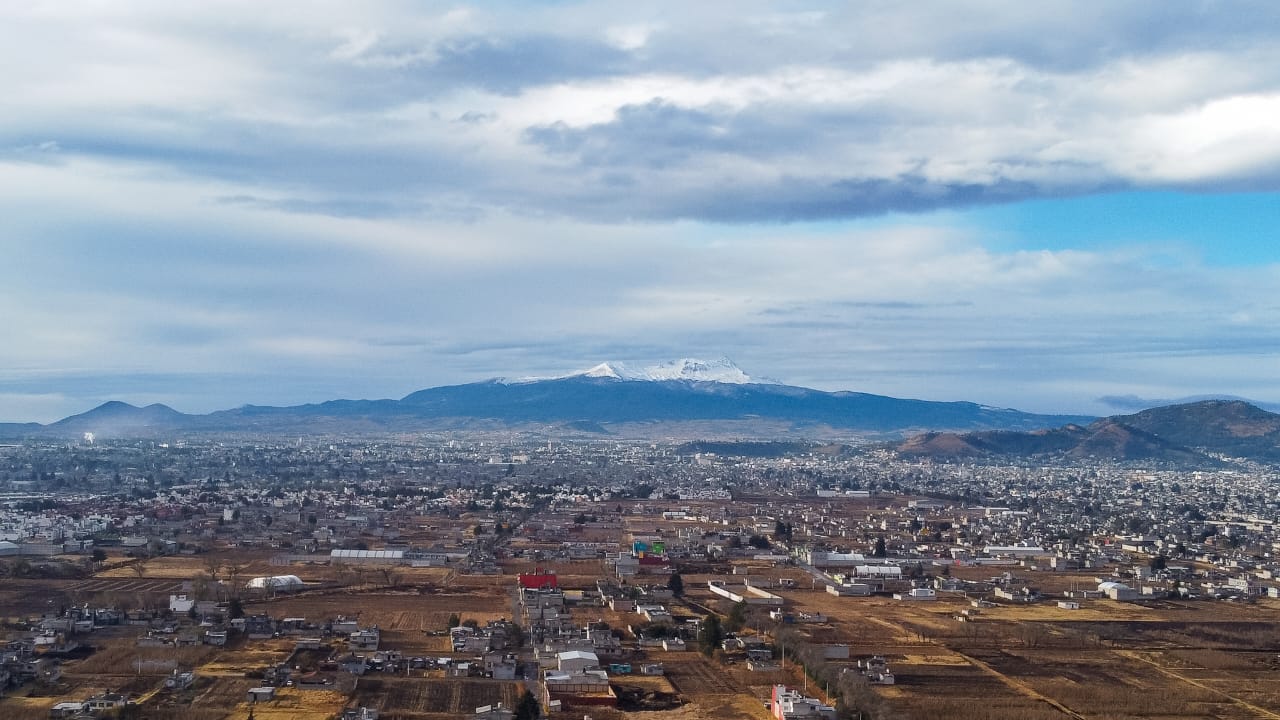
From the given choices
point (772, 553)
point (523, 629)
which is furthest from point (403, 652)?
point (772, 553)

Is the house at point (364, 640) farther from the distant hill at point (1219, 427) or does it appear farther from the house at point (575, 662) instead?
the distant hill at point (1219, 427)

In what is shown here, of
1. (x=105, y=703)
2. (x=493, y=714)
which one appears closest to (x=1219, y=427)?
(x=493, y=714)

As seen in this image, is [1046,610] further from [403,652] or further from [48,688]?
[48,688]

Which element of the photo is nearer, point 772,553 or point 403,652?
point 403,652

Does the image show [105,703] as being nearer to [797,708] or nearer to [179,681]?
[179,681]

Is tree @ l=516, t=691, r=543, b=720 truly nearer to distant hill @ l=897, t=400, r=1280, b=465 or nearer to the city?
the city

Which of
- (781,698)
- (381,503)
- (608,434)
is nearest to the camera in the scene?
(781,698)

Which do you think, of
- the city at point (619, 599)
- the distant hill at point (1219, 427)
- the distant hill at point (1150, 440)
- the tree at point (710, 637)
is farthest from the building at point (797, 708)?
the distant hill at point (1219, 427)
